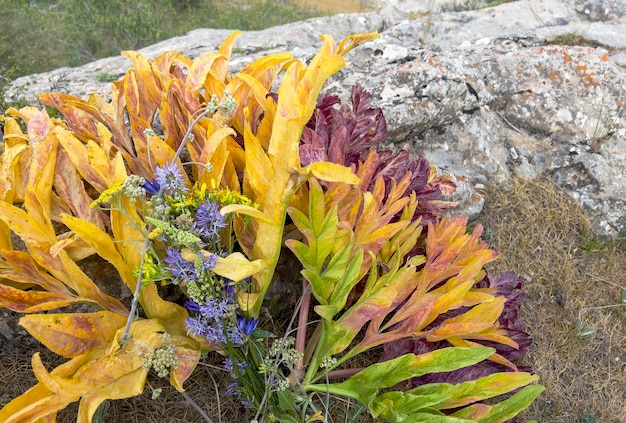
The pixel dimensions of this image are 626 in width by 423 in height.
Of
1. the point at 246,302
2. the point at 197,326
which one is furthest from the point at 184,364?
the point at 246,302

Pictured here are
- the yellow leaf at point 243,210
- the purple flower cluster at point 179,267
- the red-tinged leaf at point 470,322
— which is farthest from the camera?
the red-tinged leaf at point 470,322

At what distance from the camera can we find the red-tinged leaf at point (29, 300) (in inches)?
52.8

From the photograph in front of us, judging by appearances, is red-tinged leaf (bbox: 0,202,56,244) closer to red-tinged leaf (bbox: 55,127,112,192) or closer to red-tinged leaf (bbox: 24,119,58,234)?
red-tinged leaf (bbox: 24,119,58,234)

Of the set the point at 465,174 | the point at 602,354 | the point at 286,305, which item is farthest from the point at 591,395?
the point at 286,305

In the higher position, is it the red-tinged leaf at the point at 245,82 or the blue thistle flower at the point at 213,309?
the red-tinged leaf at the point at 245,82

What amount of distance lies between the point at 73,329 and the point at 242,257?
50cm

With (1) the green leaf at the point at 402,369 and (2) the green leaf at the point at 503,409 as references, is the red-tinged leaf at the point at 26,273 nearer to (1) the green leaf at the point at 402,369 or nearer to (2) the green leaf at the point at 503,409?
(1) the green leaf at the point at 402,369

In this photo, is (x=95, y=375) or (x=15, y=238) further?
(x=15, y=238)

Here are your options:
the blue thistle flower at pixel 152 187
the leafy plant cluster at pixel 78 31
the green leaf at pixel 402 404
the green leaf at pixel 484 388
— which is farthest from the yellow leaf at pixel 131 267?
the leafy plant cluster at pixel 78 31

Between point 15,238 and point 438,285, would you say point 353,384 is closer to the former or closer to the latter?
point 438,285

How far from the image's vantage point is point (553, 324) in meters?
2.36

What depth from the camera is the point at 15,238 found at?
1648 millimetres

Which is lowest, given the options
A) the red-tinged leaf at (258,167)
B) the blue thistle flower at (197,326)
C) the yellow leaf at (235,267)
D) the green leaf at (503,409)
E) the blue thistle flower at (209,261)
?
the green leaf at (503,409)

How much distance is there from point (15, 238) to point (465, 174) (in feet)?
6.81
